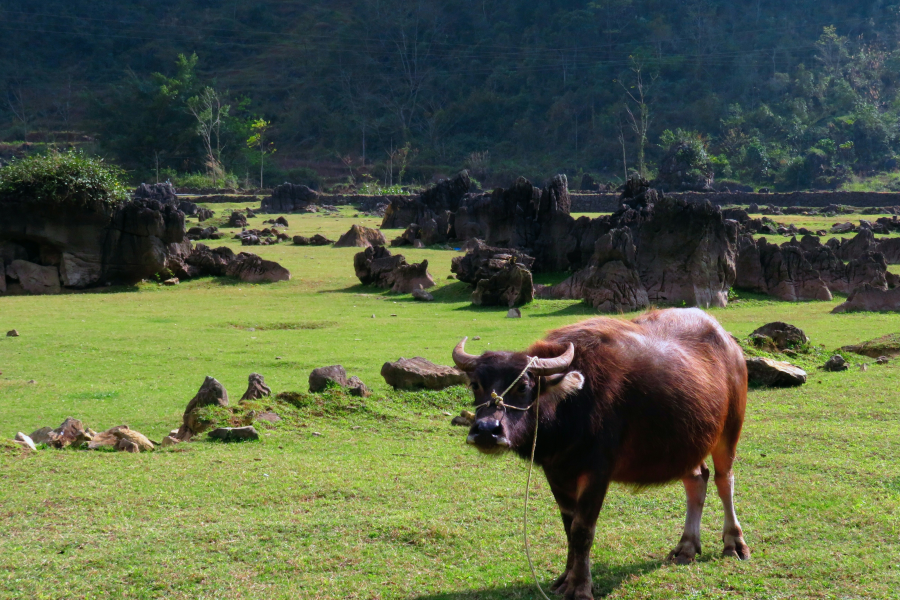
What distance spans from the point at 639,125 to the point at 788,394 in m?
72.7

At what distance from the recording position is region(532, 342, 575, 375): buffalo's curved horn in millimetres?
4754

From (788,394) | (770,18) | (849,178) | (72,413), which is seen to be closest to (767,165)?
(849,178)

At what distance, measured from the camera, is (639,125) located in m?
80.3

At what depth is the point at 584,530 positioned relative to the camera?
4949 mm

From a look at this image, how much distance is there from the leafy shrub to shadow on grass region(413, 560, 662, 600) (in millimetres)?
21423

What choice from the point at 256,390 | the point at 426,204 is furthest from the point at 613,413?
the point at 426,204

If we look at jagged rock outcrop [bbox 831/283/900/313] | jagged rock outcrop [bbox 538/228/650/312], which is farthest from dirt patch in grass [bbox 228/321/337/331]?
jagged rock outcrop [bbox 831/283/900/313]

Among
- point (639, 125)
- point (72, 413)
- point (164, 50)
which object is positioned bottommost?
point (72, 413)

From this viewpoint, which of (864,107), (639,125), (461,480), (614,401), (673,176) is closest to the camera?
(614,401)

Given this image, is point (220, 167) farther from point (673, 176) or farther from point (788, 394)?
point (788, 394)

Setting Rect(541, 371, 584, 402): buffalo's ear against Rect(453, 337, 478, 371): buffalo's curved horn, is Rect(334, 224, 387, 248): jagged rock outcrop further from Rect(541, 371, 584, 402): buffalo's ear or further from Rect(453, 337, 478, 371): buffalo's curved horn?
Rect(541, 371, 584, 402): buffalo's ear

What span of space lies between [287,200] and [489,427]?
4563 cm

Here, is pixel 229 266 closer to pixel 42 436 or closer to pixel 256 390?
pixel 256 390

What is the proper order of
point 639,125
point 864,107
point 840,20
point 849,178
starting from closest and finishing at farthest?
point 849,178 → point 864,107 → point 639,125 → point 840,20
